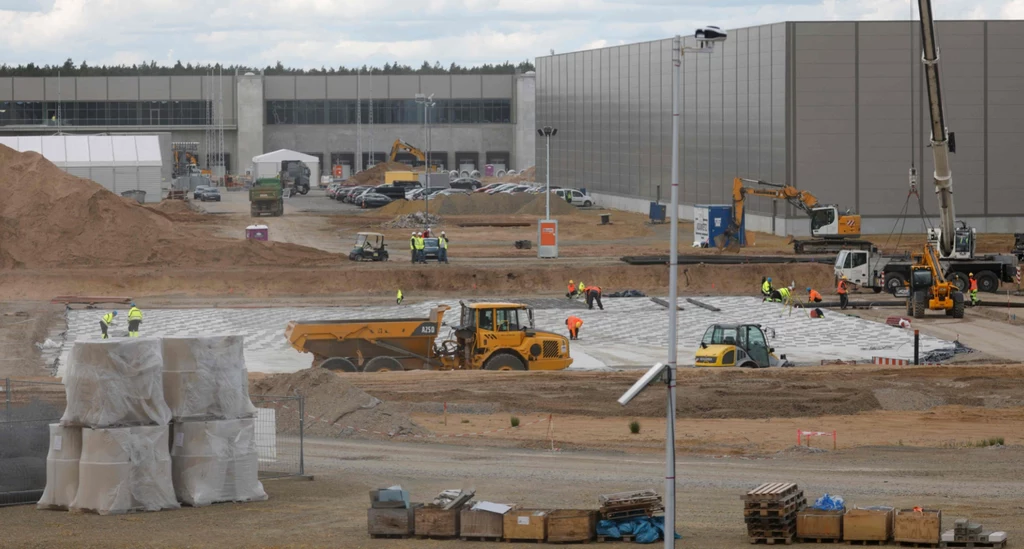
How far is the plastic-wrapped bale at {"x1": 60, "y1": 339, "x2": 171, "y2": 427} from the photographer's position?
18.7 meters

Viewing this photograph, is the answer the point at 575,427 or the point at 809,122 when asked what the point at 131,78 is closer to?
the point at 809,122

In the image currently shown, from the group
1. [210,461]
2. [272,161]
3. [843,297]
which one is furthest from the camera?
[272,161]

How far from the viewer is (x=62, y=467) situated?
19.2 m

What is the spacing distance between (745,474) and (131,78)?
11954 centimetres

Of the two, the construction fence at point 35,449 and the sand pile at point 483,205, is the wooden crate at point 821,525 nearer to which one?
the construction fence at point 35,449

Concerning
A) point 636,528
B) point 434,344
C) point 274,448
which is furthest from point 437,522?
point 434,344

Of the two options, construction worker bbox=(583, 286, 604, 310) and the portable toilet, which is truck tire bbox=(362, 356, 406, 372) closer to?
construction worker bbox=(583, 286, 604, 310)

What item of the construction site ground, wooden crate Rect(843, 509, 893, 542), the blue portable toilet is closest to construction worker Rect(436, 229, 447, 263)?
→ the construction site ground

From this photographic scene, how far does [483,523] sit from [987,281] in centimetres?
3833

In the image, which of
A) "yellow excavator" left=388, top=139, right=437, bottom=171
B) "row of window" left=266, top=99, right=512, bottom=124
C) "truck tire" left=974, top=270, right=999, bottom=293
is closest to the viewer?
"truck tire" left=974, top=270, right=999, bottom=293

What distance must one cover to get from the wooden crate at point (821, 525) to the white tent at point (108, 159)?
3182 inches

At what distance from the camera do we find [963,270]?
50875 mm

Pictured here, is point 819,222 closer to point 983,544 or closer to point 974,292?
point 974,292

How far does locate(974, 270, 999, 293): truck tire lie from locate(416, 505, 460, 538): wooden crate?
38.3 metres
